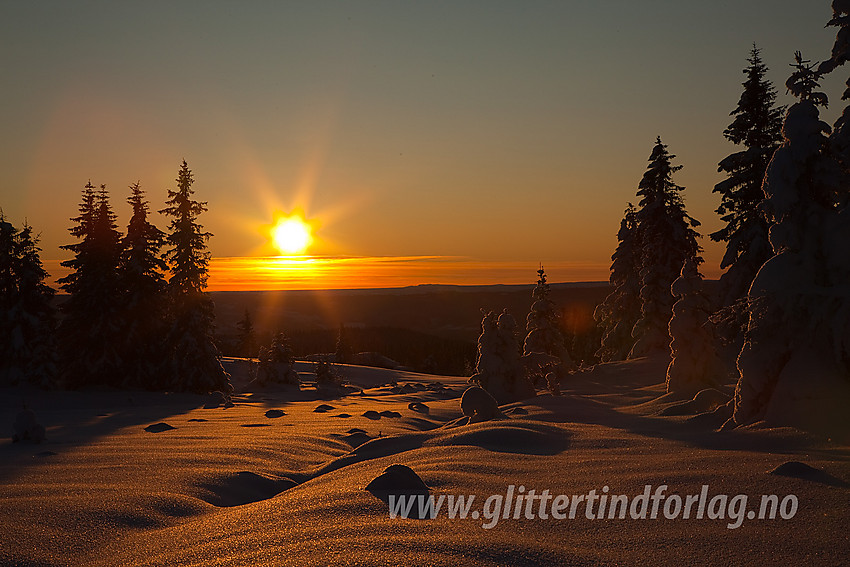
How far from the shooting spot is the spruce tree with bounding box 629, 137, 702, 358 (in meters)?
29.0

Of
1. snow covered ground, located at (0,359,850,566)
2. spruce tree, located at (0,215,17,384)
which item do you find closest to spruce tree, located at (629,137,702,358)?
snow covered ground, located at (0,359,850,566)

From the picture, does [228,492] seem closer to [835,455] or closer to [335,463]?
[335,463]

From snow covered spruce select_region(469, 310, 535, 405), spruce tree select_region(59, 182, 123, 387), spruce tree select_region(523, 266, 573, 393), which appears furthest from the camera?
spruce tree select_region(523, 266, 573, 393)

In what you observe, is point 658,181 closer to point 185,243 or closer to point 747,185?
point 747,185

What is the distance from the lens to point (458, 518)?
186 inches

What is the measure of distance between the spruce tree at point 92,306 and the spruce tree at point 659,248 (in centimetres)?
2670

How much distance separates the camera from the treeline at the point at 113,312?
2588cm

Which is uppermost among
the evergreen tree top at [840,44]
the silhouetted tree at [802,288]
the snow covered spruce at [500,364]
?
the evergreen tree top at [840,44]

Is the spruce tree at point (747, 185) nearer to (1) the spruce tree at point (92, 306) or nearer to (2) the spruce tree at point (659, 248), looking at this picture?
(2) the spruce tree at point (659, 248)

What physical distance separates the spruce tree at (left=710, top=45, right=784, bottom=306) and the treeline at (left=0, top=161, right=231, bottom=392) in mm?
24878

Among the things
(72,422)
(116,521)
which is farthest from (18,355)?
(116,521)

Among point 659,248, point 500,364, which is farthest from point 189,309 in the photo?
point 659,248

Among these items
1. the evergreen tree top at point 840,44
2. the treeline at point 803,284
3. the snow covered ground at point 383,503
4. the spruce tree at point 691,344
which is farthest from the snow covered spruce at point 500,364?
the evergreen tree top at point 840,44

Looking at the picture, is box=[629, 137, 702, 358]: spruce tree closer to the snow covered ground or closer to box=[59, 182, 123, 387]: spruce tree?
the snow covered ground
